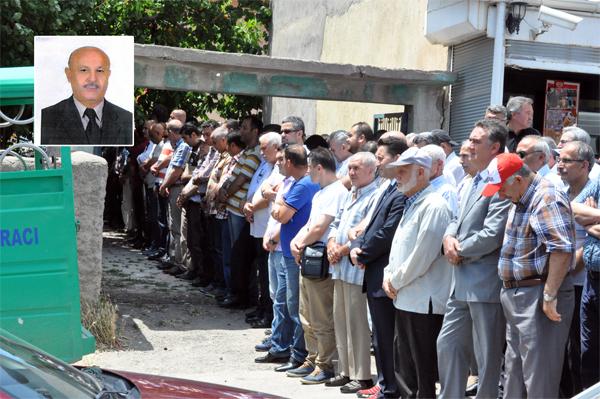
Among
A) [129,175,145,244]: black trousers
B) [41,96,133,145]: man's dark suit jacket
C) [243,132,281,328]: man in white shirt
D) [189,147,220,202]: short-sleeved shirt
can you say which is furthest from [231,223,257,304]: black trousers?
[129,175,145,244]: black trousers

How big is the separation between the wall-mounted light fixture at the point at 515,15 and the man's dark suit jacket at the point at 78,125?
6.29m

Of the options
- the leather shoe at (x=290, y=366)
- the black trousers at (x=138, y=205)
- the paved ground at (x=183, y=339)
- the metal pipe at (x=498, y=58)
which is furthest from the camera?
the black trousers at (x=138, y=205)

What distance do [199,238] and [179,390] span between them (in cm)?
880

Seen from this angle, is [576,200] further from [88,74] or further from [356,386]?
[88,74]

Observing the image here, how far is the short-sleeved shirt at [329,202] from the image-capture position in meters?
7.90

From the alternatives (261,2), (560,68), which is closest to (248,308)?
(560,68)

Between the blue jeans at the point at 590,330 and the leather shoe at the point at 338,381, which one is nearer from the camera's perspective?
the blue jeans at the point at 590,330

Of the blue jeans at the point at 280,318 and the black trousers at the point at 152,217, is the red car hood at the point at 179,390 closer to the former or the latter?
the blue jeans at the point at 280,318

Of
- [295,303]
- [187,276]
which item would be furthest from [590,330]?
[187,276]

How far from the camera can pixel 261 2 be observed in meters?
21.0

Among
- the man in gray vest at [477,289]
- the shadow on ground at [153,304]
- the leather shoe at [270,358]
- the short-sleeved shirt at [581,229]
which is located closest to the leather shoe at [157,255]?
the shadow on ground at [153,304]

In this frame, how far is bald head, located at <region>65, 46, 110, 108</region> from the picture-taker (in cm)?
703

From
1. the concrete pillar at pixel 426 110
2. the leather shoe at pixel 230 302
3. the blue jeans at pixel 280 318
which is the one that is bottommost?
the leather shoe at pixel 230 302

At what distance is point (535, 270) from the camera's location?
18.9ft
